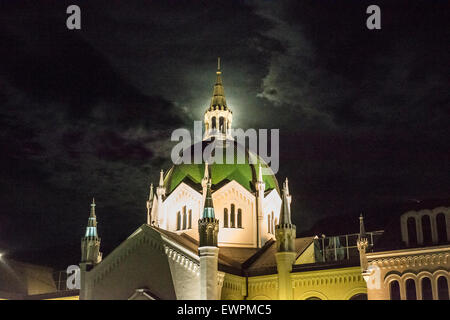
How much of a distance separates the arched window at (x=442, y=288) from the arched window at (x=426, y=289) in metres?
0.59

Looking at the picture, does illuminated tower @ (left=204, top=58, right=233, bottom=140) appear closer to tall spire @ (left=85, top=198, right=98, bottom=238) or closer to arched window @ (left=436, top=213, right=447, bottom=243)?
tall spire @ (left=85, top=198, right=98, bottom=238)

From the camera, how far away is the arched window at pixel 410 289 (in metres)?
43.4

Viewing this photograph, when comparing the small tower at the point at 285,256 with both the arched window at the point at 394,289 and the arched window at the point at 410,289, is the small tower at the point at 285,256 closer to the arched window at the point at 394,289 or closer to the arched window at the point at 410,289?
the arched window at the point at 394,289

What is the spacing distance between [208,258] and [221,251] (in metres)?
11.3

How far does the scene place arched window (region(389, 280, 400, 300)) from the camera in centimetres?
4406

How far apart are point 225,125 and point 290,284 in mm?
22044

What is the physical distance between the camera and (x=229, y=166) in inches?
2378

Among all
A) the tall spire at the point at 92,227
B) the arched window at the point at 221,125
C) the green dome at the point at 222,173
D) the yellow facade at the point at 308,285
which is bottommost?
the yellow facade at the point at 308,285

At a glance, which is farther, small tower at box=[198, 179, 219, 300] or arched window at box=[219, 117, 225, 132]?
arched window at box=[219, 117, 225, 132]

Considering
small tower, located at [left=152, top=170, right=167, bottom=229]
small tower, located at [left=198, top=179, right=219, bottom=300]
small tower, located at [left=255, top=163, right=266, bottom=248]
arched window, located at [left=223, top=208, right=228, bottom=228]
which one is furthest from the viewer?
small tower, located at [left=152, top=170, right=167, bottom=229]

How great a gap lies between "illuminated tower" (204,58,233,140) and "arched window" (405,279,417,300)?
88.9ft

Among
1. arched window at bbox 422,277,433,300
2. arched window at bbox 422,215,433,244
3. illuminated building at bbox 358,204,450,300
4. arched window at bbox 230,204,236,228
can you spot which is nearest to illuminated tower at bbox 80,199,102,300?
arched window at bbox 230,204,236,228

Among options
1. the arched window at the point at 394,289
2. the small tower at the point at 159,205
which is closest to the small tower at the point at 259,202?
the small tower at the point at 159,205
